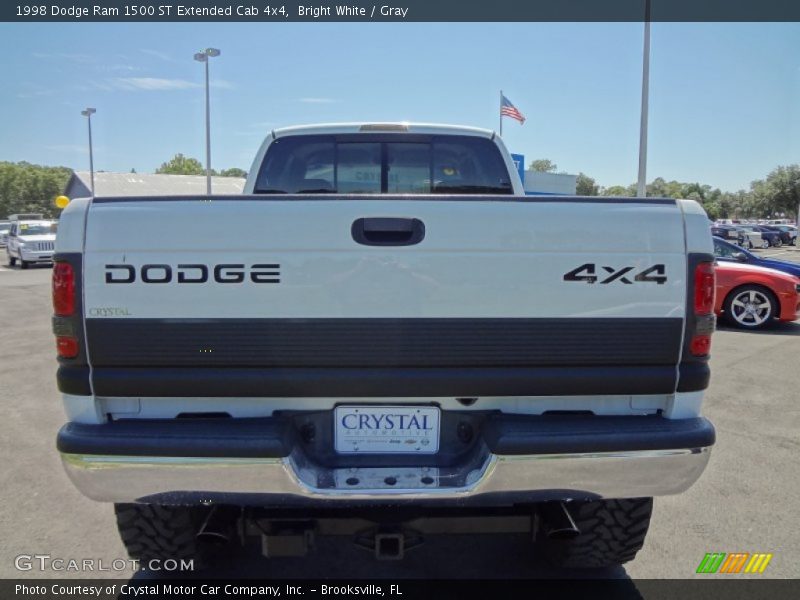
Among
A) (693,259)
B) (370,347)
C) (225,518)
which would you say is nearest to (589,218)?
(693,259)

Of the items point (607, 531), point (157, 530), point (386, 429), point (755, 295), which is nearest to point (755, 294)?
point (755, 295)

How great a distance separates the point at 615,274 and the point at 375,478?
1177 millimetres

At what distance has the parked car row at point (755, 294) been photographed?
9.87 m

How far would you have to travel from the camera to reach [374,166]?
4254mm

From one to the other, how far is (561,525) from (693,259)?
1194 mm

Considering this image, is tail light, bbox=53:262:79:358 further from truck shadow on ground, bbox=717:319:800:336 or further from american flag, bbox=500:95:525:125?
american flag, bbox=500:95:525:125

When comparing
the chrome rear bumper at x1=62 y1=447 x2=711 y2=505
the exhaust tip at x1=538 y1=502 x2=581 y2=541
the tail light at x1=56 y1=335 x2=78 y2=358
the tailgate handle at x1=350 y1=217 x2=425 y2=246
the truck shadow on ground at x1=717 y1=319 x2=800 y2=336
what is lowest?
the truck shadow on ground at x1=717 y1=319 x2=800 y2=336

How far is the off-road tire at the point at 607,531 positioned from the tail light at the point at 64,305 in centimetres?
205

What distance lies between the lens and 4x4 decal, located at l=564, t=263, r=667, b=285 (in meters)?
2.32

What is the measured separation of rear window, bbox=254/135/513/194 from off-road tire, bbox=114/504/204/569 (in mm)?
2229

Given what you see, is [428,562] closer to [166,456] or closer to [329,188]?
[166,456]

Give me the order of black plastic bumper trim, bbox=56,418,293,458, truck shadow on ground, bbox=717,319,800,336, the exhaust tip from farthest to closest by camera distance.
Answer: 1. truck shadow on ground, bbox=717,319,800,336
2. the exhaust tip
3. black plastic bumper trim, bbox=56,418,293,458

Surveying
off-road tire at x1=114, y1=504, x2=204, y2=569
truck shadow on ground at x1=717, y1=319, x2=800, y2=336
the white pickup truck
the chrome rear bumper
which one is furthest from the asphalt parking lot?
truck shadow on ground at x1=717, y1=319, x2=800, y2=336

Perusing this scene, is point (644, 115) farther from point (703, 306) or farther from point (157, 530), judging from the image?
point (157, 530)
